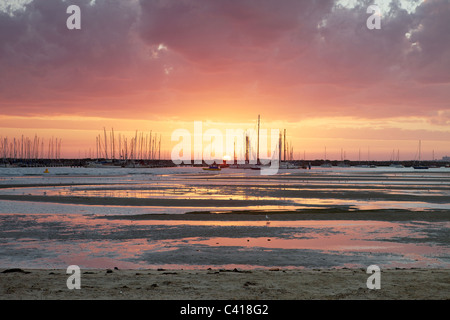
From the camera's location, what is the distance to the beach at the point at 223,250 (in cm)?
1015

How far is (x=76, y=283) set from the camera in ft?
34.3

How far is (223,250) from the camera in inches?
644

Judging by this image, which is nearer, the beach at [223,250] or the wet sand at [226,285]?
the wet sand at [226,285]

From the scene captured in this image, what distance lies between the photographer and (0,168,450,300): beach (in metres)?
10.1

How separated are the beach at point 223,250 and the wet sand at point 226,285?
24 mm

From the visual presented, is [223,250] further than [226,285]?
Yes

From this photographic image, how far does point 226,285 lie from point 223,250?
588cm

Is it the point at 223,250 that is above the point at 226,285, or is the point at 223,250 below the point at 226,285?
below

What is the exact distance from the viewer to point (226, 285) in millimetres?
10492
